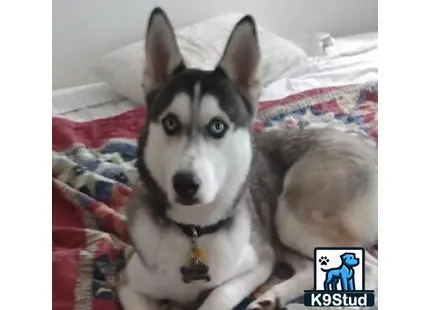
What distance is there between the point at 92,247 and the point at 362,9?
0.65 m

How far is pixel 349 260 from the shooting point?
1.15 metres

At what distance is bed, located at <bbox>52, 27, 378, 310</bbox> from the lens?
124cm

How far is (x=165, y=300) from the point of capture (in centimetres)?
125

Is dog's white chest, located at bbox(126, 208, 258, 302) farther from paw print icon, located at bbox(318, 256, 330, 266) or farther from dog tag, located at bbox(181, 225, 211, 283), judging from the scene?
paw print icon, located at bbox(318, 256, 330, 266)

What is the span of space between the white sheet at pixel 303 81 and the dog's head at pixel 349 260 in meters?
0.34

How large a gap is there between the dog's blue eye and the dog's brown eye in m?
0.05

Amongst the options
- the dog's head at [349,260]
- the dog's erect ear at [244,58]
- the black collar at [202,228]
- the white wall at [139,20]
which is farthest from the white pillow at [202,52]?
the dog's head at [349,260]

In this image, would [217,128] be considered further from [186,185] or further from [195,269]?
[195,269]

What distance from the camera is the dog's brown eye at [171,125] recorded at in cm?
115

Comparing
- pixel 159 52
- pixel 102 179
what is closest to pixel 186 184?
pixel 159 52

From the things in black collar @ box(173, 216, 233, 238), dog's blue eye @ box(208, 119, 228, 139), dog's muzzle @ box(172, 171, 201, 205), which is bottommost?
black collar @ box(173, 216, 233, 238)

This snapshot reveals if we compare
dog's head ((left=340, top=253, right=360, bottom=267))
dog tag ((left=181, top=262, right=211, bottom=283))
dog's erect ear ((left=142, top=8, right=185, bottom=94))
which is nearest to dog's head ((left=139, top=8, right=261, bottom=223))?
dog's erect ear ((left=142, top=8, right=185, bottom=94))

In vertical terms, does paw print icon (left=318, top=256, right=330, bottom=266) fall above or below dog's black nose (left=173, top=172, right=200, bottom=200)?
below

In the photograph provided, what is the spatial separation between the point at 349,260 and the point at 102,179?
0.54 meters
